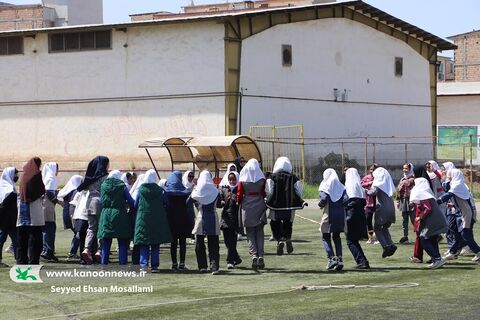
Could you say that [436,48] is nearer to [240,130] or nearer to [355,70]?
[355,70]

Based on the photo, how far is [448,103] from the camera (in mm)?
62469

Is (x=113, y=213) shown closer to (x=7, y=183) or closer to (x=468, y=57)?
(x=7, y=183)

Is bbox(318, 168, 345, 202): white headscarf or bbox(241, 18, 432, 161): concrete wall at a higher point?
bbox(241, 18, 432, 161): concrete wall

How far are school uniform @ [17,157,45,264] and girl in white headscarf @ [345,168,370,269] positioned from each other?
4.83 meters

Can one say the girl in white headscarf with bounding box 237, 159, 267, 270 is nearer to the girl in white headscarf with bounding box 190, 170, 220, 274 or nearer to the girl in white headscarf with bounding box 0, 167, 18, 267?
the girl in white headscarf with bounding box 190, 170, 220, 274

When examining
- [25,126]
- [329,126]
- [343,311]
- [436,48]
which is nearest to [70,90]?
[25,126]

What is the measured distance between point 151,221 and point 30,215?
6.34 ft

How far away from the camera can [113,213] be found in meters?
17.0

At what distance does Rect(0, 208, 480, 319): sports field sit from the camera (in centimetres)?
1259

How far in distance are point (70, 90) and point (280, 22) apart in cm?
894

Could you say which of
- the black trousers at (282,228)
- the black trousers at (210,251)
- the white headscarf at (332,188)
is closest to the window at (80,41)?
the black trousers at (282,228)

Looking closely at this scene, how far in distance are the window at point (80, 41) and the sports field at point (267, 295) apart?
25545 millimetres

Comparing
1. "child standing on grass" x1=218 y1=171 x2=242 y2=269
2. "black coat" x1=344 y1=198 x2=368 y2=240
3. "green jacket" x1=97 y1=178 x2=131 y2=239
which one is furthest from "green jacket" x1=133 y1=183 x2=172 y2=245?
"black coat" x1=344 y1=198 x2=368 y2=240

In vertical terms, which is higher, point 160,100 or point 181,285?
point 160,100
